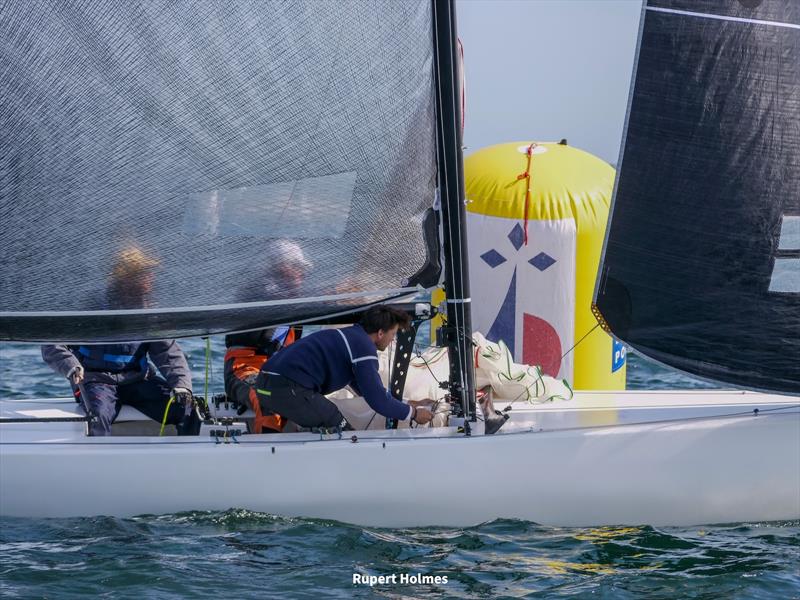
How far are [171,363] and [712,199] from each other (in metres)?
2.64

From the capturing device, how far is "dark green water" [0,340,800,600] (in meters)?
4.65

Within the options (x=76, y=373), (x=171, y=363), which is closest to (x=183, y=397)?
(x=171, y=363)

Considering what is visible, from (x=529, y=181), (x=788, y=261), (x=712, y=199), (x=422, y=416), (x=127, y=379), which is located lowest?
(x=422, y=416)

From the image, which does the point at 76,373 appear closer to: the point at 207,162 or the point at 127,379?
the point at 127,379

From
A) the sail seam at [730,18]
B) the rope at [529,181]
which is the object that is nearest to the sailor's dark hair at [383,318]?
the sail seam at [730,18]

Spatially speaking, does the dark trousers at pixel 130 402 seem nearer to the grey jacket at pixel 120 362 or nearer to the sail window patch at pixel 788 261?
the grey jacket at pixel 120 362

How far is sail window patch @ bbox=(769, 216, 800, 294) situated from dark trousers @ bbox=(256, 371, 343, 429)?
2.07 metres

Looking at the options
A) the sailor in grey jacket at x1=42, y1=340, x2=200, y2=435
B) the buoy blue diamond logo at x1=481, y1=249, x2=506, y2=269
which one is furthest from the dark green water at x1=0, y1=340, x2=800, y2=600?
the buoy blue diamond logo at x1=481, y1=249, x2=506, y2=269

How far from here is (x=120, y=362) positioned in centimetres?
570

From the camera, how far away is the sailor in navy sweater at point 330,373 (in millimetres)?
5309

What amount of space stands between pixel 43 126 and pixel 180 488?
5.50 ft

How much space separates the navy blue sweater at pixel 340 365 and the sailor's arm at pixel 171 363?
491 mm

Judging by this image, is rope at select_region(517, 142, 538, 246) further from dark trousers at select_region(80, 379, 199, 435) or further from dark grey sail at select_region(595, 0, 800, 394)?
dark trousers at select_region(80, 379, 199, 435)

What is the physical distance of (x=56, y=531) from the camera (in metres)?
5.19
